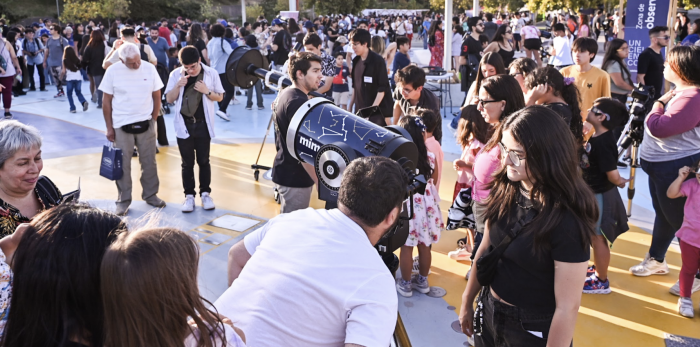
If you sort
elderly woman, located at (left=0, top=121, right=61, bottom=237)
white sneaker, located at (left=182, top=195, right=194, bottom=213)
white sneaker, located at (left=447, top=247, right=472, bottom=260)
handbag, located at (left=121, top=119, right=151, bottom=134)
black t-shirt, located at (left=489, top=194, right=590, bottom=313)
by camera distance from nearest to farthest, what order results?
black t-shirt, located at (left=489, top=194, right=590, bottom=313)
elderly woman, located at (left=0, top=121, right=61, bottom=237)
white sneaker, located at (left=447, top=247, right=472, bottom=260)
handbag, located at (left=121, top=119, right=151, bottom=134)
white sneaker, located at (left=182, top=195, right=194, bottom=213)

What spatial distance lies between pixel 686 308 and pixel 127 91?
5128mm

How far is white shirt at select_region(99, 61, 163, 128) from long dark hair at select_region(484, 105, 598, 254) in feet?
14.2

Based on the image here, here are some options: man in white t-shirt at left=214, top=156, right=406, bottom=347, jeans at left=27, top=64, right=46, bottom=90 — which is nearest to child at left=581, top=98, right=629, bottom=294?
man in white t-shirt at left=214, top=156, right=406, bottom=347

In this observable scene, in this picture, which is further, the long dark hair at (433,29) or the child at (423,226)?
Answer: the long dark hair at (433,29)

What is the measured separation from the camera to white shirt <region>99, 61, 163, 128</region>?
5.36 meters

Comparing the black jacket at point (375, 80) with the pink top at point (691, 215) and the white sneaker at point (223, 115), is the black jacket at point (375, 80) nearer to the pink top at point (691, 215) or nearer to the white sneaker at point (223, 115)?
the white sneaker at point (223, 115)

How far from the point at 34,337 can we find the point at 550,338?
5.58 ft

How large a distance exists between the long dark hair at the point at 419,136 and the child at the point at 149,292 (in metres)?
2.46

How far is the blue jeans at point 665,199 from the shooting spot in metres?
3.89

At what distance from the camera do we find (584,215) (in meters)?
2.04

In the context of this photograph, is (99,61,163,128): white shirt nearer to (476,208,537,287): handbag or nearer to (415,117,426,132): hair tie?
(415,117,426,132): hair tie

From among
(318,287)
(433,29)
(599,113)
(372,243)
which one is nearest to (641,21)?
(599,113)

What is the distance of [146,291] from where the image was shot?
1312 millimetres

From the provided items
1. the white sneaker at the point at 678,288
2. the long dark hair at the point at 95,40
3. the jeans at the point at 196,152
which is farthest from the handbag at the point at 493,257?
the long dark hair at the point at 95,40
